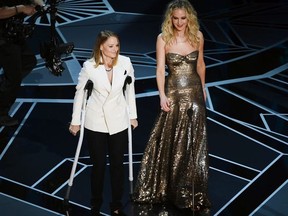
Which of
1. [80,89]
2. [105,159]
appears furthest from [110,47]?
[105,159]

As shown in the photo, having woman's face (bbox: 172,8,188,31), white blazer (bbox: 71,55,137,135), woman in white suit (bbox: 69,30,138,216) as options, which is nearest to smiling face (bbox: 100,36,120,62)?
woman in white suit (bbox: 69,30,138,216)

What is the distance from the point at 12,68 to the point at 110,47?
244 centimetres

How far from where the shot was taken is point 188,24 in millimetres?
5215

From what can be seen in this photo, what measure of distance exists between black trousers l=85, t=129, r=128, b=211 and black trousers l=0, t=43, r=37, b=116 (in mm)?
2229

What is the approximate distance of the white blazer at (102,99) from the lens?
499cm

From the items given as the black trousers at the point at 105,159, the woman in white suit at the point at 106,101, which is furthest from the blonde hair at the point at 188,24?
the black trousers at the point at 105,159

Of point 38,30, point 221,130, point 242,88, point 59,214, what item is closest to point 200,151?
point 59,214

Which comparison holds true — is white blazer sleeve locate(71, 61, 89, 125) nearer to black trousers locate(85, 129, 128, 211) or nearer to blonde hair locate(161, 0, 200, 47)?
black trousers locate(85, 129, 128, 211)

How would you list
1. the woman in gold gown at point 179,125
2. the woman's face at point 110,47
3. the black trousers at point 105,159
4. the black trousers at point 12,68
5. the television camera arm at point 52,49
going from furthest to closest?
the black trousers at point 12,68 → the television camera arm at point 52,49 → the woman in gold gown at point 179,125 → the black trousers at point 105,159 → the woman's face at point 110,47

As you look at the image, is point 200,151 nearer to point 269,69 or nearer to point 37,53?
point 269,69

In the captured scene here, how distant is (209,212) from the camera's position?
5.48 m

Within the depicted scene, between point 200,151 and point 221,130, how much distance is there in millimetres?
1741

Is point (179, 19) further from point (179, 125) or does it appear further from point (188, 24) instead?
point (179, 125)

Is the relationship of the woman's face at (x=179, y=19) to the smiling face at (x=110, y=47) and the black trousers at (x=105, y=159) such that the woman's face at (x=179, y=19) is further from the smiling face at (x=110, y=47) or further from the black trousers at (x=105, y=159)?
the black trousers at (x=105, y=159)
